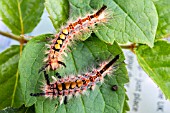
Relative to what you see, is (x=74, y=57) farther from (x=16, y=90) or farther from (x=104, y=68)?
(x=16, y=90)

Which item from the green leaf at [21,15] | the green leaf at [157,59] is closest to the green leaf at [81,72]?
the green leaf at [157,59]

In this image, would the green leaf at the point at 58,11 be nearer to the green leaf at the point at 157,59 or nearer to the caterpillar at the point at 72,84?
the caterpillar at the point at 72,84

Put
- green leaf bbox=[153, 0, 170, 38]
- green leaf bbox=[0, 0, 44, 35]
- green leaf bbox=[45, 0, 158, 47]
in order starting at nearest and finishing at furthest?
green leaf bbox=[45, 0, 158, 47]
green leaf bbox=[153, 0, 170, 38]
green leaf bbox=[0, 0, 44, 35]

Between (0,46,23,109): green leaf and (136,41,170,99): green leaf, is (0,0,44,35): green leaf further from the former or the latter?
(136,41,170,99): green leaf

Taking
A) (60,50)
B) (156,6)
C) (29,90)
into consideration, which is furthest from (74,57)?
(156,6)

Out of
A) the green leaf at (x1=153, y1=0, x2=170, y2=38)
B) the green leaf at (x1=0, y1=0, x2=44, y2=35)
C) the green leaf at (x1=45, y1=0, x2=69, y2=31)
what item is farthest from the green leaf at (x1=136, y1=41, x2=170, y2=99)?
the green leaf at (x1=0, y1=0, x2=44, y2=35)

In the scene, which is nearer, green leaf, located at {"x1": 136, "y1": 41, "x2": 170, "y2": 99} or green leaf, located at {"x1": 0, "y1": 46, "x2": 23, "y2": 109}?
green leaf, located at {"x1": 136, "y1": 41, "x2": 170, "y2": 99}
